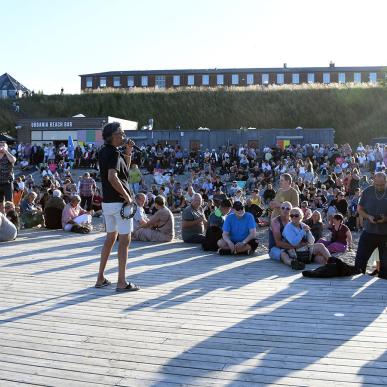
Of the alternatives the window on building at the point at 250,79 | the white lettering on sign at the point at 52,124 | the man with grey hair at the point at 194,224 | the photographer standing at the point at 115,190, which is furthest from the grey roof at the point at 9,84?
the photographer standing at the point at 115,190

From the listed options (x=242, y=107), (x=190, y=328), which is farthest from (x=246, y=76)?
(x=190, y=328)

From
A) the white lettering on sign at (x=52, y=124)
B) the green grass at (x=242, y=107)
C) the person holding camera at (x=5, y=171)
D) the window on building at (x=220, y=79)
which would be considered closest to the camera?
the person holding camera at (x=5, y=171)

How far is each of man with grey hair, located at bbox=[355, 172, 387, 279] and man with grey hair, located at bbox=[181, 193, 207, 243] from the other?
360cm

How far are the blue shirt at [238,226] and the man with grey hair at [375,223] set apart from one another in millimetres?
2187

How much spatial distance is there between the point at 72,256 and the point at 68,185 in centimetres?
1047

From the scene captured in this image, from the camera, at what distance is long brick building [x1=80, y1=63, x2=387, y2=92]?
61.7 metres

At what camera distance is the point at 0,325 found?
482 centimetres

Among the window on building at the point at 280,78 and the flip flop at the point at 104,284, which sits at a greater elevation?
the window on building at the point at 280,78

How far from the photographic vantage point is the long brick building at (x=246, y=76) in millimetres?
61688

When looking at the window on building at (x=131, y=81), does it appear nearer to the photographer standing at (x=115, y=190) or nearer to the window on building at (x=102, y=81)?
the window on building at (x=102, y=81)

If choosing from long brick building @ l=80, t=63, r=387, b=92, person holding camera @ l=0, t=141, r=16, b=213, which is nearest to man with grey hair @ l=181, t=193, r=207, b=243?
person holding camera @ l=0, t=141, r=16, b=213

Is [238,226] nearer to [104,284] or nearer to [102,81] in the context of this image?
[104,284]

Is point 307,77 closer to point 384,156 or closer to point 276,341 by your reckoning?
point 384,156

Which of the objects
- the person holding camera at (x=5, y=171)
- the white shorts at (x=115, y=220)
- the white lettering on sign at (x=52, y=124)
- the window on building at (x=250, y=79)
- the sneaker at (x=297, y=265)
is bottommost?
the sneaker at (x=297, y=265)
